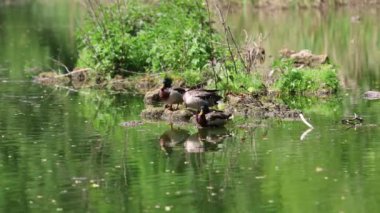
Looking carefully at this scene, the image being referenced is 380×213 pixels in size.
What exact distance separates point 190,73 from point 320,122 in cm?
600

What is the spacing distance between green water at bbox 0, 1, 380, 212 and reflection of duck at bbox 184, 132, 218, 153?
0.02 meters

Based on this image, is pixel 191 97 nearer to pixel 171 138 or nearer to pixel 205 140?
pixel 171 138

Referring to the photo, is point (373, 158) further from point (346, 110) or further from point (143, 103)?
point (143, 103)

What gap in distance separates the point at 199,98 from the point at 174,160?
3.92 metres

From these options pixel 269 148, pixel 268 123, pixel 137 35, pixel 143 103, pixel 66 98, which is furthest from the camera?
pixel 137 35

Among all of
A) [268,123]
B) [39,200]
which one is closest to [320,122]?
[268,123]

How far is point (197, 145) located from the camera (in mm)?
16188

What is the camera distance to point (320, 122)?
18297 mm

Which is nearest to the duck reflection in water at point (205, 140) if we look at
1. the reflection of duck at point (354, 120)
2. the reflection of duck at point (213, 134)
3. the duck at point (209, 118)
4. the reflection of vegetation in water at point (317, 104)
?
the reflection of duck at point (213, 134)

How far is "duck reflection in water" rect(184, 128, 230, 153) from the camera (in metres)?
15.8

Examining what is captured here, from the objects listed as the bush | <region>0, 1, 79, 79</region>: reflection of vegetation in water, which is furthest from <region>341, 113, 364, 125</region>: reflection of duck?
<region>0, 1, 79, 79</region>: reflection of vegetation in water

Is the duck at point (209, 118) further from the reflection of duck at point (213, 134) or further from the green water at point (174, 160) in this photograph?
the green water at point (174, 160)

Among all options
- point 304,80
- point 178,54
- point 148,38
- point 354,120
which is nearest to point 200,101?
point 354,120

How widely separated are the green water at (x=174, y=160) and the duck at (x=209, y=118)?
233 mm
